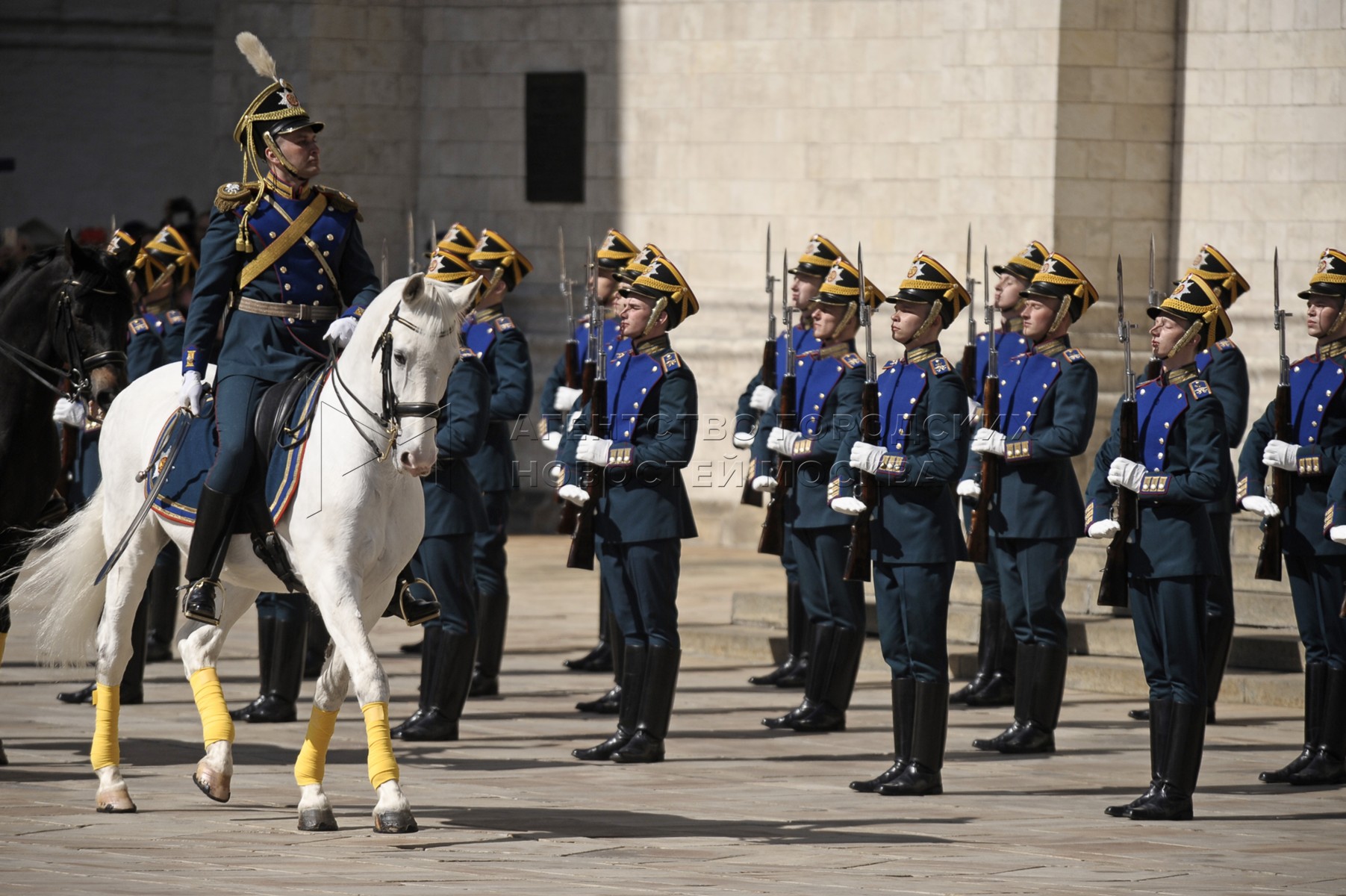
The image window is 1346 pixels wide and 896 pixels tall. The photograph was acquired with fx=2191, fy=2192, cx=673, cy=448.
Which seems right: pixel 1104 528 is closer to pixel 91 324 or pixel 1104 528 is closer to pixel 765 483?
pixel 765 483

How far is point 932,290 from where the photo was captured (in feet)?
29.5

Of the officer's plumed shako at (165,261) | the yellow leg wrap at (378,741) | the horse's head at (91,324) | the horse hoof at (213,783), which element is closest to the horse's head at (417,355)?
the yellow leg wrap at (378,741)

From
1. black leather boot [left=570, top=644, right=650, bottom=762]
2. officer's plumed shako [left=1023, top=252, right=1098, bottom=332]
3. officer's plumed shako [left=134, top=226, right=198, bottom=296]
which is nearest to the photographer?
black leather boot [left=570, top=644, right=650, bottom=762]

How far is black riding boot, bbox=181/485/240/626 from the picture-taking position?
7.62 metres

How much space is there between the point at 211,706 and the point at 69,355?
1.92m

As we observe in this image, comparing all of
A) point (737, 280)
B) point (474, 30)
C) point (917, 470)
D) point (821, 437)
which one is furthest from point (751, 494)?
point (474, 30)

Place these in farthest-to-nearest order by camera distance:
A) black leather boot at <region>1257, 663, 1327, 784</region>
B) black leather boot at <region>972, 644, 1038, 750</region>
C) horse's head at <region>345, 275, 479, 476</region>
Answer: black leather boot at <region>972, 644, 1038, 750</region> → black leather boot at <region>1257, 663, 1327, 784</region> → horse's head at <region>345, 275, 479, 476</region>

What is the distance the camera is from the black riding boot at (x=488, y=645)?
11.4 meters

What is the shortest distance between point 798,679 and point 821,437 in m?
1.87

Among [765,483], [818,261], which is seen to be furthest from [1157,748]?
[818,261]

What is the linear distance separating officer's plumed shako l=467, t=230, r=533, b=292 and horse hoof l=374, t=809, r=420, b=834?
3.99 m

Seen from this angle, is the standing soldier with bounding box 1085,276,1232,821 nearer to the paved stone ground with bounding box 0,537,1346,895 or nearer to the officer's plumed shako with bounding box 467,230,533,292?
the paved stone ground with bounding box 0,537,1346,895

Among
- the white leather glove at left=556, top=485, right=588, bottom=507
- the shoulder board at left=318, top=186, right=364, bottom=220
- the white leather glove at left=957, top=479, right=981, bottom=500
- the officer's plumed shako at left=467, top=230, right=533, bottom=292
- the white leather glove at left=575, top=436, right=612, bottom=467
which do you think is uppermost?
the shoulder board at left=318, top=186, right=364, bottom=220

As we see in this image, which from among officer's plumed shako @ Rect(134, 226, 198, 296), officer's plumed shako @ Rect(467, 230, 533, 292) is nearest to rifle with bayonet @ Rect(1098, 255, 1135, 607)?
officer's plumed shako @ Rect(467, 230, 533, 292)
